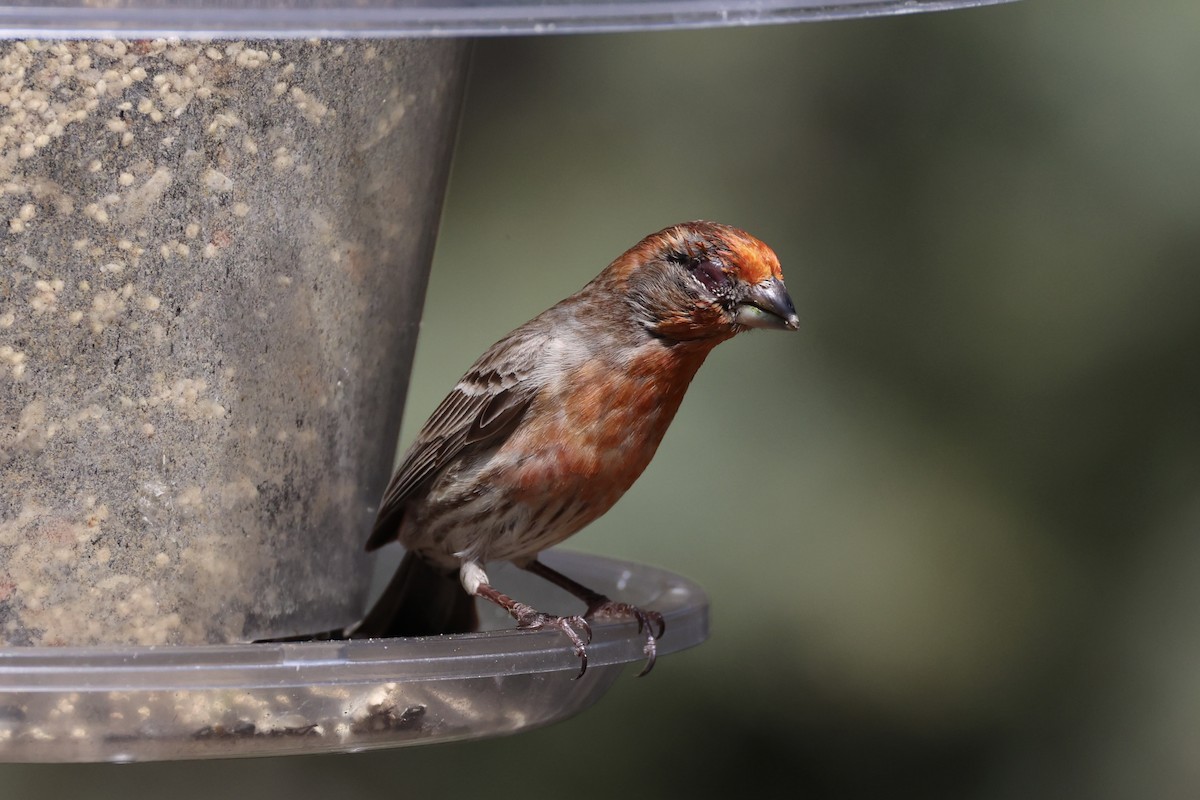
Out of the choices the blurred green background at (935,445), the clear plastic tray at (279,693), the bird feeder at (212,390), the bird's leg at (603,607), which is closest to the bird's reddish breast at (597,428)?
the bird's leg at (603,607)

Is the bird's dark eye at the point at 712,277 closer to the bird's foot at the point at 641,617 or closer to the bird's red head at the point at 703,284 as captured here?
the bird's red head at the point at 703,284

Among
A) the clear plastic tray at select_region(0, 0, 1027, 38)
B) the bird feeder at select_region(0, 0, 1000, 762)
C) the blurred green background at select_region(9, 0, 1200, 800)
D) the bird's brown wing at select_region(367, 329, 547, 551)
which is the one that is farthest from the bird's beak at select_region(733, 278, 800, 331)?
the blurred green background at select_region(9, 0, 1200, 800)

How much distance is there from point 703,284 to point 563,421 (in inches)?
15.0

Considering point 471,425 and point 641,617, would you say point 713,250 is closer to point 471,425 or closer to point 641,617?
point 471,425

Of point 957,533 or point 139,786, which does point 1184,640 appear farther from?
point 139,786

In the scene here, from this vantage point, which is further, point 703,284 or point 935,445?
point 935,445

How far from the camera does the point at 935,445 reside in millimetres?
4777

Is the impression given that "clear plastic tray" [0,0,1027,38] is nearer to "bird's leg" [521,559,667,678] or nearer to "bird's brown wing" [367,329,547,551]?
"bird's leg" [521,559,667,678]

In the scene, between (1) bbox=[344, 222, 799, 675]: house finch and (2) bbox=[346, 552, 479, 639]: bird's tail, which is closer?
(1) bbox=[344, 222, 799, 675]: house finch

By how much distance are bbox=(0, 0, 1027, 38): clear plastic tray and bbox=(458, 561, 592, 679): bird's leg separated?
3.37 ft

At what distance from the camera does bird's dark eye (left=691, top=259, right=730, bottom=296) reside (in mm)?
3090

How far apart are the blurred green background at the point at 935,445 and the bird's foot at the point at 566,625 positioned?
4.63 ft

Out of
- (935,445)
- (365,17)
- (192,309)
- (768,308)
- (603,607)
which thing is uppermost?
(365,17)

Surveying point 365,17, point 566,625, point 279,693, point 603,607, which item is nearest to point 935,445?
point 603,607
